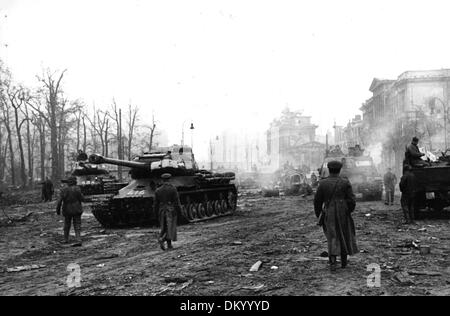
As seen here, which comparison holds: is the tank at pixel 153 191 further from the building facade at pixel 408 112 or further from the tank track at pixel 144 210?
the building facade at pixel 408 112

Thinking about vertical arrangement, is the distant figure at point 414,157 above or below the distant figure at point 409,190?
above

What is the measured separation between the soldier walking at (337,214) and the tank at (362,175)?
14.9m

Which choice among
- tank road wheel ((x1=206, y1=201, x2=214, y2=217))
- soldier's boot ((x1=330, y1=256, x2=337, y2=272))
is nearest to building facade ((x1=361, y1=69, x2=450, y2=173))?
tank road wheel ((x1=206, y1=201, x2=214, y2=217))

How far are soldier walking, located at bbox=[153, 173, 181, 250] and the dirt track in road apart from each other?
32cm

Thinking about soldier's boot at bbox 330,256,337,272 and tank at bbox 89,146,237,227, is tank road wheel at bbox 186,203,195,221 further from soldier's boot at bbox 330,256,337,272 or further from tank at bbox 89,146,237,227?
soldier's boot at bbox 330,256,337,272

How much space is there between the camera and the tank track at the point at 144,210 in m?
15.4

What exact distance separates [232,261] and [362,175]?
15984mm

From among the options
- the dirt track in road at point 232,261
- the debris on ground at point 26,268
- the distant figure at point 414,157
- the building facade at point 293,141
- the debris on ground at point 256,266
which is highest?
the building facade at point 293,141

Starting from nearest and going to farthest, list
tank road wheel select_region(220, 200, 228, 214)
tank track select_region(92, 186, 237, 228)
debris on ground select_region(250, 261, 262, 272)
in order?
debris on ground select_region(250, 261, 262, 272) → tank track select_region(92, 186, 237, 228) → tank road wheel select_region(220, 200, 228, 214)

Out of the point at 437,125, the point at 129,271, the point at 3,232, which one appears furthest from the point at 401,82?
the point at 129,271

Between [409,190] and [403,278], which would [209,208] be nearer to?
[409,190]

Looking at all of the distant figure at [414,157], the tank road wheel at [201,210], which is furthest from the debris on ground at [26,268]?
the distant figure at [414,157]

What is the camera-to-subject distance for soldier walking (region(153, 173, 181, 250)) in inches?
416
